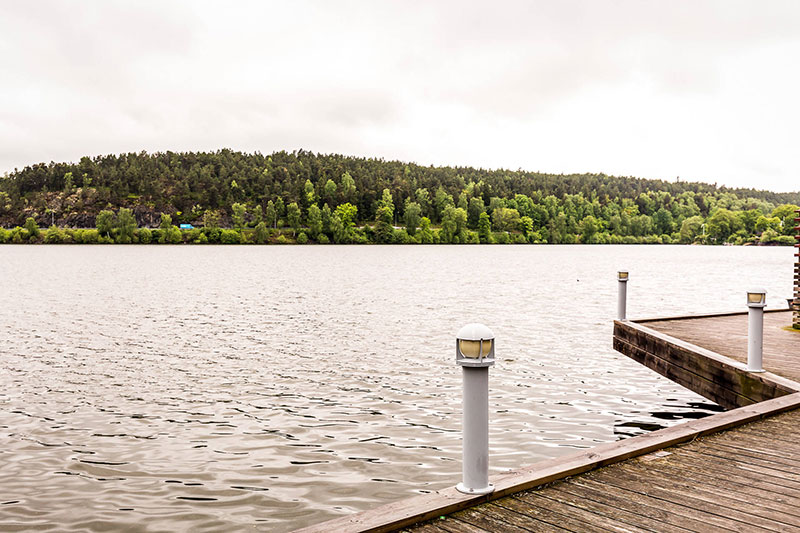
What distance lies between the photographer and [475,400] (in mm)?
4359

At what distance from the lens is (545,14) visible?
4244 centimetres

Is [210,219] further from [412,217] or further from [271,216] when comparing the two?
[412,217]

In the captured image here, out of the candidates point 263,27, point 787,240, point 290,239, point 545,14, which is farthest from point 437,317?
point 787,240

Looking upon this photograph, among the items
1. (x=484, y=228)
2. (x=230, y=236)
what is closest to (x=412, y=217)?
(x=484, y=228)

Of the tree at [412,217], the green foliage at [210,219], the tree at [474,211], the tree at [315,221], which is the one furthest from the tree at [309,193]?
the tree at [474,211]

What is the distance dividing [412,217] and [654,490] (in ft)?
557

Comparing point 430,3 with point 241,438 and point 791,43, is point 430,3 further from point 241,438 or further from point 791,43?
point 791,43

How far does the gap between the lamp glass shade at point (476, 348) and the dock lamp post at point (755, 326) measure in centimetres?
557

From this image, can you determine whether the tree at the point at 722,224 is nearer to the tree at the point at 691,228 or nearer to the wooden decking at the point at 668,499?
the tree at the point at 691,228

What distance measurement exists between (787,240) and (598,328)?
619ft

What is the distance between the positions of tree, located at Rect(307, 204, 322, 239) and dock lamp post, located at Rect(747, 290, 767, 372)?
160 meters

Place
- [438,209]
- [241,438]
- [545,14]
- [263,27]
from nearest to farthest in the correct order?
[241,438]
[545,14]
[263,27]
[438,209]

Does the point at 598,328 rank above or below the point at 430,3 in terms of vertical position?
below

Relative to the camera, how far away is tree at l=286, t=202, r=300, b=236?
166750mm
